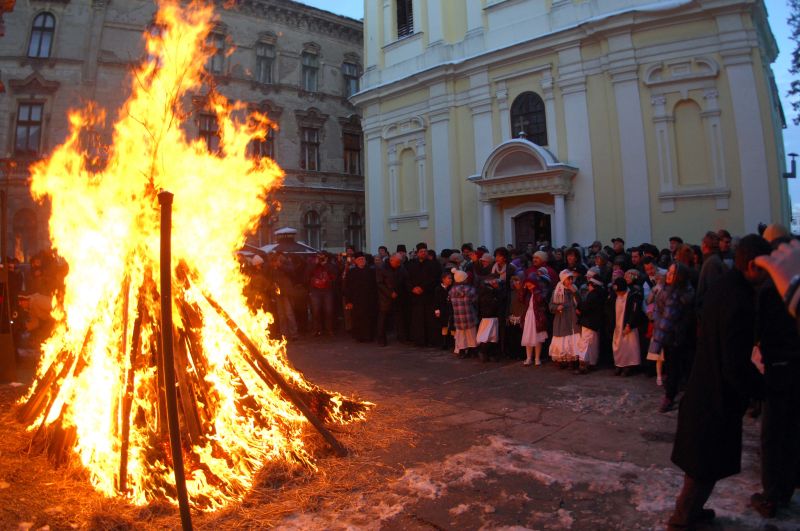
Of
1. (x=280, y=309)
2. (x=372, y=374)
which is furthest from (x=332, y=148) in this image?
(x=372, y=374)

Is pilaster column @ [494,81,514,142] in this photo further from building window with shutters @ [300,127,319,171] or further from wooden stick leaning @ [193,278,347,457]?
building window with shutters @ [300,127,319,171]

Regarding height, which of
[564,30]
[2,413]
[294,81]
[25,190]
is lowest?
[2,413]

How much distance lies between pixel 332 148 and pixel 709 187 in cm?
2016

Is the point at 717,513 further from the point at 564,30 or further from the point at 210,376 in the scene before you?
the point at 564,30

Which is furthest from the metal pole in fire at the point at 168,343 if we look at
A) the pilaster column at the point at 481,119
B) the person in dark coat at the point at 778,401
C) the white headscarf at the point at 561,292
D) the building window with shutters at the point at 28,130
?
the building window with shutters at the point at 28,130

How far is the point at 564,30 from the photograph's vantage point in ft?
48.9

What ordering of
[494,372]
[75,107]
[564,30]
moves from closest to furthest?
[494,372], [564,30], [75,107]

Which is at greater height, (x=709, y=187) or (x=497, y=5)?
(x=497, y=5)

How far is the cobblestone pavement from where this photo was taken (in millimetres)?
3654

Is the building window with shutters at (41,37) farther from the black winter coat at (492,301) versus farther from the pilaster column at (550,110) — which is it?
the black winter coat at (492,301)

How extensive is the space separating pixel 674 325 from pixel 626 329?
4.45ft

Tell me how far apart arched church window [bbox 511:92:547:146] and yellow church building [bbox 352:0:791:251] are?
0.04 m

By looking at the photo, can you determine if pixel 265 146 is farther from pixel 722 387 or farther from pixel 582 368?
pixel 722 387

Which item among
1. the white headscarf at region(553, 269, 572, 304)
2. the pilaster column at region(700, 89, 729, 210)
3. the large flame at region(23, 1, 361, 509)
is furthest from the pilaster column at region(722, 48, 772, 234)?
the large flame at region(23, 1, 361, 509)
